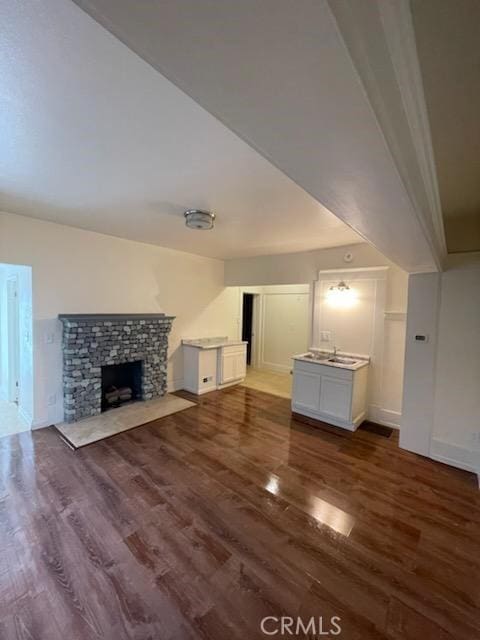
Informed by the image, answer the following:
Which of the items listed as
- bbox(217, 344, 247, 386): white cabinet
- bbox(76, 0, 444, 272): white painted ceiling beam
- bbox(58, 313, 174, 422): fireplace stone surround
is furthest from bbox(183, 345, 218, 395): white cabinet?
bbox(76, 0, 444, 272): white painted ceiling beam

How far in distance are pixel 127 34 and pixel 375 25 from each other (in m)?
0.46

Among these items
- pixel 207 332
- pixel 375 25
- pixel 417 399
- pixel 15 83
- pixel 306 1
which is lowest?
pixel 417 399

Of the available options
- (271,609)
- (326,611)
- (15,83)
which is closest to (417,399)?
(326,611)

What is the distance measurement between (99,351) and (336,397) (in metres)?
3.34

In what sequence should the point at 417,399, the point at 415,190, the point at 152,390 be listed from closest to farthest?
the point at 415,190, the point at 417,399, the point at 152,390

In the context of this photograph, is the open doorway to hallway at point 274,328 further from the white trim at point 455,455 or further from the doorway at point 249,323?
the white trim at point 455,455

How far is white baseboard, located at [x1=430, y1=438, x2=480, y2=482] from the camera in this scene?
2850 millimetres

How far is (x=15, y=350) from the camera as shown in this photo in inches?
167

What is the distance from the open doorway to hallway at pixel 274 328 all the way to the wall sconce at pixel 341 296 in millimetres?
1809

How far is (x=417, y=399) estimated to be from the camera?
317cm

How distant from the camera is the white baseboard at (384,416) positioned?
383 centimetres

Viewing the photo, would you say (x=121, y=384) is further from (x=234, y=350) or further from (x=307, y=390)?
(x=307, y=390)

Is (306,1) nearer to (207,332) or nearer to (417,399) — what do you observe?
(417,399)

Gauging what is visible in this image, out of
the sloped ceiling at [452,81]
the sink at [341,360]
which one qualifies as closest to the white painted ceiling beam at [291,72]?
the sloped ceiling at [452,81]
